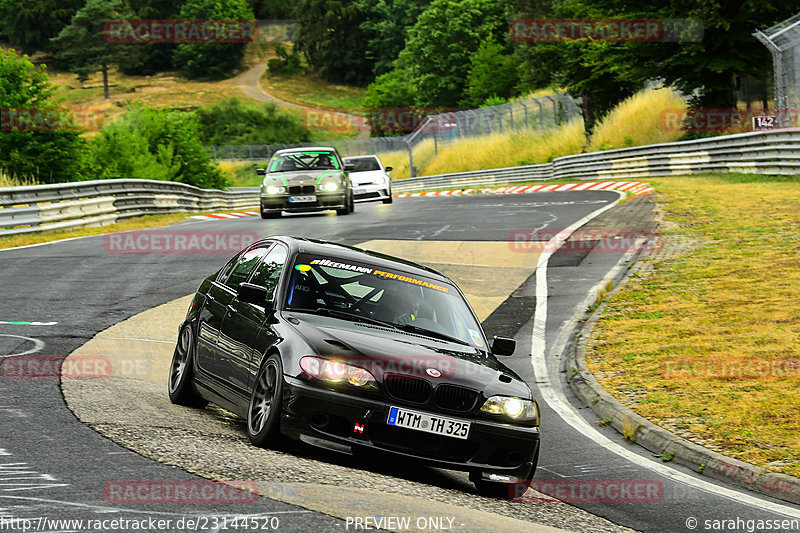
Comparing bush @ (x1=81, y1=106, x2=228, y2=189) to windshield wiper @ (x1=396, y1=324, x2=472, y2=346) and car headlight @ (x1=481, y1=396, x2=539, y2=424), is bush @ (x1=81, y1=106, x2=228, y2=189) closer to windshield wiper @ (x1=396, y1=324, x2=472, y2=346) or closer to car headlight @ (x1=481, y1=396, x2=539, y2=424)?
windshield wiper @ (x1=396, y1=324, x2=472, y2=346)

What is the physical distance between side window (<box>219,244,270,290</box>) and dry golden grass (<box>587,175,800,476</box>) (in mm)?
3777

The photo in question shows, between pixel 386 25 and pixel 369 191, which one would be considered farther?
pixel 386 25

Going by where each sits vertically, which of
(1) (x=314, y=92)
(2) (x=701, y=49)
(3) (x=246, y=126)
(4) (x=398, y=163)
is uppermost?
(1) (x=314, y=92)

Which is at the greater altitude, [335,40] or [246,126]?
[335,40]

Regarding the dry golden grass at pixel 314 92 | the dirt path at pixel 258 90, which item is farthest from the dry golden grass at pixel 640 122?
the dry golden grass at pixel 314 92

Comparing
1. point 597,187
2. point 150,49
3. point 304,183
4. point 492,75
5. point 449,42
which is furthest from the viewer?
point 150,49

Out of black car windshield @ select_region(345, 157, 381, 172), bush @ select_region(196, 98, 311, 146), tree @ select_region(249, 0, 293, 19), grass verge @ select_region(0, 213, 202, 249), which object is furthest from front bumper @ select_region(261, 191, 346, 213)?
tree @ select_region(249, 0, 293, 19)

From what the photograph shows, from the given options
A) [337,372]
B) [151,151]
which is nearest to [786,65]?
[151,151]

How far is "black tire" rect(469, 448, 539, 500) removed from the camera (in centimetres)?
705

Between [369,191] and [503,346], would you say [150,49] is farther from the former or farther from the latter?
[503,346]

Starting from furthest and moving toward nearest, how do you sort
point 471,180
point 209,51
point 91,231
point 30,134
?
point 209,51, point 471,180, point 30,134, point 91,231

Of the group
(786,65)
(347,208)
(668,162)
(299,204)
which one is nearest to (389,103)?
(668,162)

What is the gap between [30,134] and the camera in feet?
107

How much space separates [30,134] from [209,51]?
126144 millimetres
